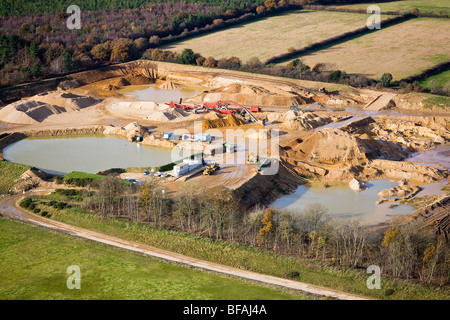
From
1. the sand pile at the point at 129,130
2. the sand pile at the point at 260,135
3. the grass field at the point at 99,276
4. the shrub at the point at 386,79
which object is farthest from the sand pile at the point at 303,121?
the grass field at the point at 99,276

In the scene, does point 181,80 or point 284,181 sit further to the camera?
point 181,80

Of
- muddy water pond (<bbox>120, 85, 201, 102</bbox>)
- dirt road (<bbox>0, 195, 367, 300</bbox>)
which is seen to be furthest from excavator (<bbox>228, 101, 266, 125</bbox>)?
dirt road (<bbox>0, 195, 367, 300</bbox>)

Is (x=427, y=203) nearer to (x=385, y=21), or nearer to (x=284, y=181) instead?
(x=284, y=181)

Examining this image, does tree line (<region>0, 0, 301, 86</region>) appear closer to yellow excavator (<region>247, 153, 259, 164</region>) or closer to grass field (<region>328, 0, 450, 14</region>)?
grass field (<region>328, 0, 450, 14</region>)

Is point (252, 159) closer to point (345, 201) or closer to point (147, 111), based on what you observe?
point (345, 201)

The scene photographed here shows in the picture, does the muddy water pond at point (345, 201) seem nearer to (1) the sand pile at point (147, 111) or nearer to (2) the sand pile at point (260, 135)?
(2) the sand pile at point (260, 135)

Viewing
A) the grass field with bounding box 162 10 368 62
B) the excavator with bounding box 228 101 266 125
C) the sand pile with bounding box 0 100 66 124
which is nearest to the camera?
the excavator with bounding box 228 101 266 125
